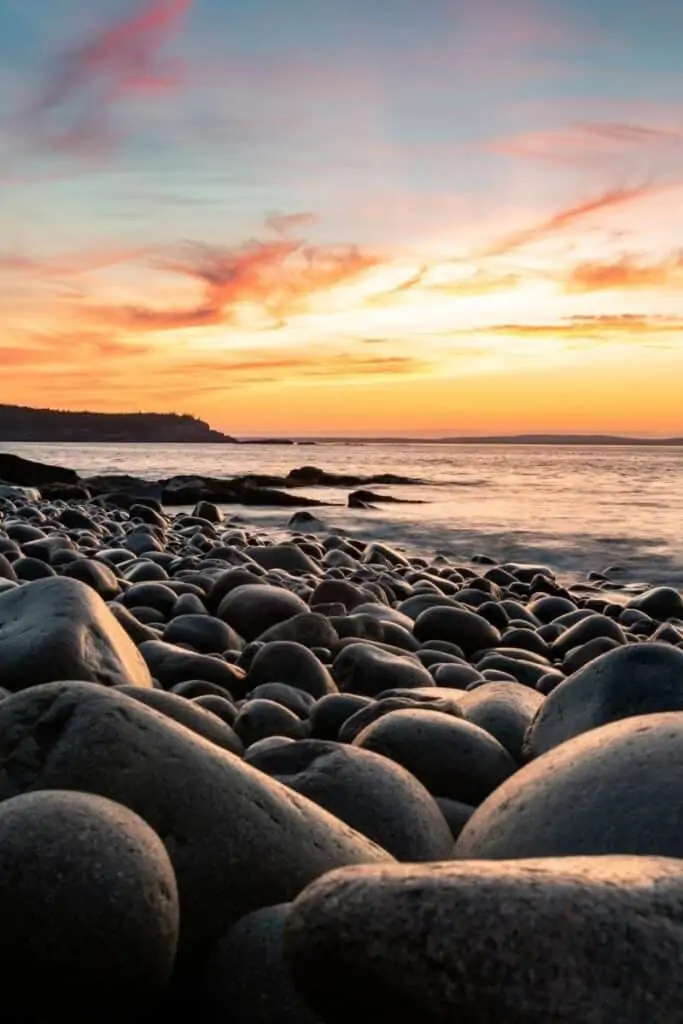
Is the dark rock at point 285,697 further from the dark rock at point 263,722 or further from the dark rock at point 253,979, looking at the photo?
the dark rock at point 253,979

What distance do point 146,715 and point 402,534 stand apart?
15314mm

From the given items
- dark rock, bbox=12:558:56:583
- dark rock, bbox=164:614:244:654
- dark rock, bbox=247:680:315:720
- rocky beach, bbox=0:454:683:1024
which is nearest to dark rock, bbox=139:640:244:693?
rocky beach, bbox=0:454:683:1024

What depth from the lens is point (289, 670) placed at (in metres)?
4.46

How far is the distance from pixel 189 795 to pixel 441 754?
44.6 inches

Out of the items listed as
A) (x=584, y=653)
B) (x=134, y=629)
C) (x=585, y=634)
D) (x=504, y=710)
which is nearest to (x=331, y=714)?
(x=504, y=710)

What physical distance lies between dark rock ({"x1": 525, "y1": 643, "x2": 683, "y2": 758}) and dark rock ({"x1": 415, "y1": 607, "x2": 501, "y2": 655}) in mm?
2861

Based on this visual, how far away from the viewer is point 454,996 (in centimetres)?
137

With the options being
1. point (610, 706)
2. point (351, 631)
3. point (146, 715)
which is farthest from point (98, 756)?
→ point (351, 631)

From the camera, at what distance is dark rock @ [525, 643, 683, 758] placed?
10.7ft

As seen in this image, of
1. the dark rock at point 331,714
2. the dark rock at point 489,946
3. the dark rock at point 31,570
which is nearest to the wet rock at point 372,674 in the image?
the dark rock at point 331,714

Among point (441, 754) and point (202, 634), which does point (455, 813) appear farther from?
point (202, 634)

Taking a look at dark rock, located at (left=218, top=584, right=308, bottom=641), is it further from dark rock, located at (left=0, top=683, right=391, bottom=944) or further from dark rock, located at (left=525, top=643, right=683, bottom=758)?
dark rock, located at (left=0, top=683, right=391, bottom=944)

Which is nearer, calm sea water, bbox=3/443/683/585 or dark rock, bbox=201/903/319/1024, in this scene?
dark rock, bbox=201/903/319/1024

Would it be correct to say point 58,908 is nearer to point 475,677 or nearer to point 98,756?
point 98,756
